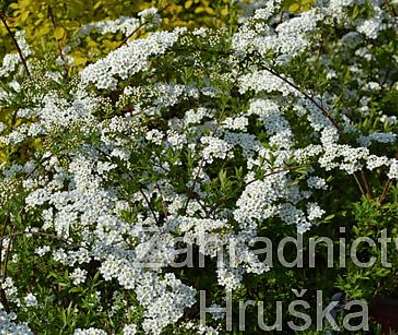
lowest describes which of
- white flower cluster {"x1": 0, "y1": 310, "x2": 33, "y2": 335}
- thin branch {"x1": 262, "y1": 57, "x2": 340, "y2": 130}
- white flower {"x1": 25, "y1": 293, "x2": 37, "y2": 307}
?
white flower cluster {"x1": 0, "y1": 310, "x2": 33, "y2": 335}

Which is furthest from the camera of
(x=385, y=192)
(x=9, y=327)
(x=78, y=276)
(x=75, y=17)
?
(x=75, y=17)

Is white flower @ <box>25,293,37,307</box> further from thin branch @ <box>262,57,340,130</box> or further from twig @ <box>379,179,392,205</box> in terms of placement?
Result: twig @ <box>379,179,392,205</box>

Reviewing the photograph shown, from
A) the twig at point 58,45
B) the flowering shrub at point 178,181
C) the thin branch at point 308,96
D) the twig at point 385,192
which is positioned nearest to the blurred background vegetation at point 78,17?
the twig at point 58,45

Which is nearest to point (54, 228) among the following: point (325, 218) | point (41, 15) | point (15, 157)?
point (15, 157)

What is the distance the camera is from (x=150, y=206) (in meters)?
3.09


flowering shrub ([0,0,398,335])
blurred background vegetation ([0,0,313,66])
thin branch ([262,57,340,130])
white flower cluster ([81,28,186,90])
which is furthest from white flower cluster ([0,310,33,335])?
blurred background vegetation ([0,0,313,66])

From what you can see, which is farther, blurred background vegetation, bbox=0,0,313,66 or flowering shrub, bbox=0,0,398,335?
blurred background vegetation, bbox=0,0,313,66

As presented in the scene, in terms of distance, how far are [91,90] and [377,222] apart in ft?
4.16

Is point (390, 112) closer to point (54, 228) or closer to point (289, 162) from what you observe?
point (289, 162)

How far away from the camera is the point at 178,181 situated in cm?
313

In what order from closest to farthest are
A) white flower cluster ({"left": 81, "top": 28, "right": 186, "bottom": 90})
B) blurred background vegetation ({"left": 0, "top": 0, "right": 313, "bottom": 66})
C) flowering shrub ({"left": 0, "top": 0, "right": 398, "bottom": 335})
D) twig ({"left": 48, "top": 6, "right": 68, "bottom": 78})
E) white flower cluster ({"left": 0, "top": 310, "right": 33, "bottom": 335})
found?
white flower cluster ({"left": 0, "top": 310, "right": 33, "bottom": 335}) < flowering shrub ({"left": 0, "top": 0, "right": 398, "bottom": 335}) < white flower cluster ({"left": 81, "top": 28, "right": 186, "bottom": 90}) < twig ({"left": 48, "top": 6, "right": 68, "bottom": 78}) < blurred background vegetation ({"left": 0, "top": 0, "right": 313, "bottom": 66})

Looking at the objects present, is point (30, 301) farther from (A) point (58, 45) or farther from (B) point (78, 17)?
(B) point (78, 17)

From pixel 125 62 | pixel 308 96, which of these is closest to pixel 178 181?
pixel 125 62

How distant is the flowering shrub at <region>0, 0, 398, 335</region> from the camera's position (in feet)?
9.45
